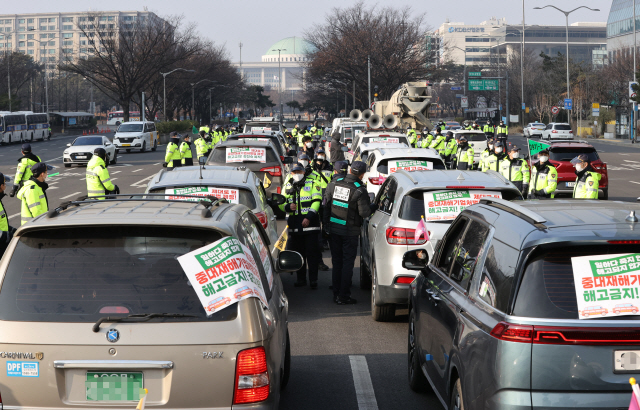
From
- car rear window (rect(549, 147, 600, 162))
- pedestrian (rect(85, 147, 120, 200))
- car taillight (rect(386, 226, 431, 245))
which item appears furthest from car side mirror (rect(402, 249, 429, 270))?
Result: car rear window (rect(549, 147, 600, 162))

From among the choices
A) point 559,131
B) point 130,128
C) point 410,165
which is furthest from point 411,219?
point 559,131

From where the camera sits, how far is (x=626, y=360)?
3.60 m

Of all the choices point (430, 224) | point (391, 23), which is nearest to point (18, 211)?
point (430, 224)

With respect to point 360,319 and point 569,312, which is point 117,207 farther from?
point 360,319

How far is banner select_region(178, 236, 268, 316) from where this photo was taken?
3780mm

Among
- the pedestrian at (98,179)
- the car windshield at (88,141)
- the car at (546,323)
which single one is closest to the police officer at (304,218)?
the pedestrian at (98,179)

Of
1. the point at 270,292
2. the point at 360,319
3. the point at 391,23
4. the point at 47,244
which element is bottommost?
the point at 360,319

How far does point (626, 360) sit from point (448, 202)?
4.61 m

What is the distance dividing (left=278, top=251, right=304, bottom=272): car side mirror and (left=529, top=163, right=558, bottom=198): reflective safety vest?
9369 millimetres

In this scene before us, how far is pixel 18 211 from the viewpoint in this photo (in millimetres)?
19906

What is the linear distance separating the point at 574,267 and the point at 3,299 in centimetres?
272

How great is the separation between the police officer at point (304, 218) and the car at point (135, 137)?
38.6m

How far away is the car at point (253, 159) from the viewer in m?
16.7

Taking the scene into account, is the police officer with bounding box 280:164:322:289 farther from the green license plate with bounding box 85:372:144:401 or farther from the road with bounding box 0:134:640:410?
the green license plate with bounding box 85:372:144:401
